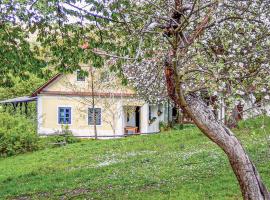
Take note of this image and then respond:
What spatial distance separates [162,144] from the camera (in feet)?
61.2

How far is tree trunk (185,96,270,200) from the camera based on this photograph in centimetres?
636

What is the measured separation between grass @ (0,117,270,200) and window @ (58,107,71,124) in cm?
1156

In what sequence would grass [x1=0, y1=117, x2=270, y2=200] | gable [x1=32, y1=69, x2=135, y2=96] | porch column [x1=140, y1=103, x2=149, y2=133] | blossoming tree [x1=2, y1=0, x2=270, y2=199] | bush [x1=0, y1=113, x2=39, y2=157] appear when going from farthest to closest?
porch column [x1=140, y1=103, x2=149, y2=133], gable [x1=32, y1=69, x2=135, y2=96], bush [x1=0, y1=113, x2=39, y2=157], grass [x1=0, y1=117, x2=270, y2=200], blossoming tree [x1=2, y1=0, x2=270, y2=199]

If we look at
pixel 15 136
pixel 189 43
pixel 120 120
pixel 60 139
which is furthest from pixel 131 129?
pixel 189 43

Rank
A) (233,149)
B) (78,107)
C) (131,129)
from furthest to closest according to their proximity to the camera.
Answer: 1. (131,129)
2. (78,107)
3. (233,149)

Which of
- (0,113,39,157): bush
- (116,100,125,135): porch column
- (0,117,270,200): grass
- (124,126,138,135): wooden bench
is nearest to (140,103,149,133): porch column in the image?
(124,126,138,135): wooden bench

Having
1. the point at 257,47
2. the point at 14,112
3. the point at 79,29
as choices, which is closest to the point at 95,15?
the point at 79,29

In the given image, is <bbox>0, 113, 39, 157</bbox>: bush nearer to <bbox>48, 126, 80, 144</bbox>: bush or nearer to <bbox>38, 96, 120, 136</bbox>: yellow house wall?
<bbox>48, 126, 80, 144</bbox>: bush

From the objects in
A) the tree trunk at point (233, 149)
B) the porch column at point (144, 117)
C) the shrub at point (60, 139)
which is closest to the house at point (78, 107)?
the porch column at point (144, 117)

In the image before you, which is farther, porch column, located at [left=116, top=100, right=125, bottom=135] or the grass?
porch column, located at [left=116, top=100, right=125, bottom=135]

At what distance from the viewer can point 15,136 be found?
22781 mm

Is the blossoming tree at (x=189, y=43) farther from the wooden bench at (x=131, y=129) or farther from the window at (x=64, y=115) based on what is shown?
the wooden bench at (x=131, y=129)

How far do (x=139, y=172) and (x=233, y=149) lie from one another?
6.03 m

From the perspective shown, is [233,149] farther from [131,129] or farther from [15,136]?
[131,129]
